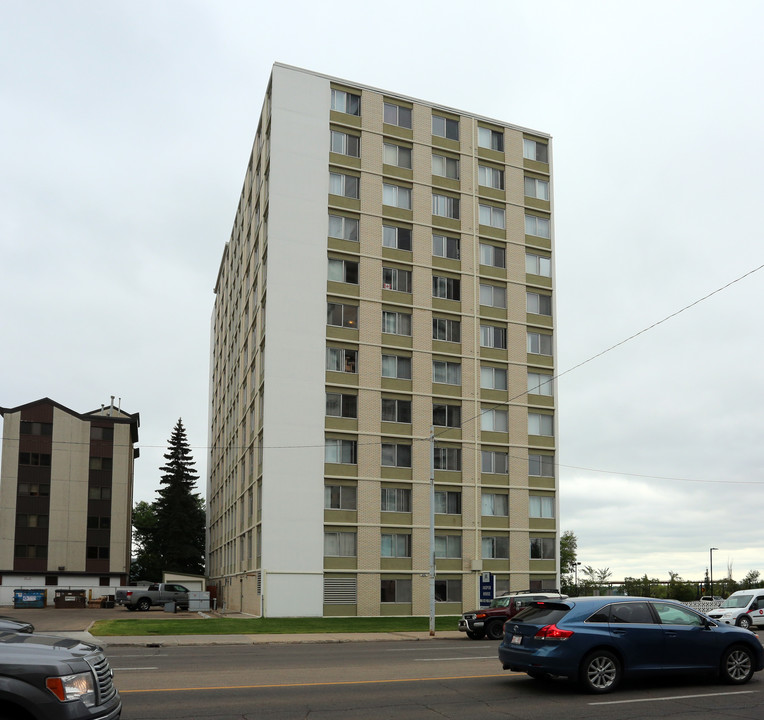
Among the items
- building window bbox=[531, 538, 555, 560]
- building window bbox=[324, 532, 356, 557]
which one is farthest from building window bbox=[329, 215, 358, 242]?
building window bbox=[531, 538, 555, 560]

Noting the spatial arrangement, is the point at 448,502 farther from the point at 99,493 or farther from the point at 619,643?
the point at 99,493

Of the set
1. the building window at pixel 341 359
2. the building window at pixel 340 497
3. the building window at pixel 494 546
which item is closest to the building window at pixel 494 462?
the building window at pixel 494 546

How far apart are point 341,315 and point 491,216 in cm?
1285

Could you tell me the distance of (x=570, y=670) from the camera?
43.4 ft

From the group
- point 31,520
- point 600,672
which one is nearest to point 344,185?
point 600,672

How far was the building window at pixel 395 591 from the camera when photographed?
4656 cm

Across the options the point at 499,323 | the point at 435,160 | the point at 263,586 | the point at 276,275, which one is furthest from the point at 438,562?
the point at 435,160

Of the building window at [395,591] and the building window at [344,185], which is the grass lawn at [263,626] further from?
the building window at [344,185]

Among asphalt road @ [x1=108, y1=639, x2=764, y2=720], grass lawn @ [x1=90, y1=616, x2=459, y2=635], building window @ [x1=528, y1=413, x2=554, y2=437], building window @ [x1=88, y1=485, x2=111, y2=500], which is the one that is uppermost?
building window @ [x1=528, y1=413, x2=554, y2=437]

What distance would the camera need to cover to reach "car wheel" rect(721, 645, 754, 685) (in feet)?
47.1

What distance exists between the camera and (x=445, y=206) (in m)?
53.0

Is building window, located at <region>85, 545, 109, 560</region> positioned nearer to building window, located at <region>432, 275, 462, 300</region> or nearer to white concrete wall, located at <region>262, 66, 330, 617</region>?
white concrete wall, located at <region>262, 66, 330, 617</region>

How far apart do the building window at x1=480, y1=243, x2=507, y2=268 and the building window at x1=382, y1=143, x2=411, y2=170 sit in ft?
23.0

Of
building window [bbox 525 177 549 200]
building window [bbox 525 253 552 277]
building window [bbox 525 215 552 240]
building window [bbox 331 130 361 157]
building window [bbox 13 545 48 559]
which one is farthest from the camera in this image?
building window [bbox 13 545 48 559]
